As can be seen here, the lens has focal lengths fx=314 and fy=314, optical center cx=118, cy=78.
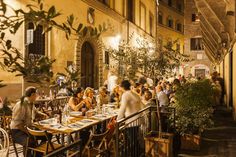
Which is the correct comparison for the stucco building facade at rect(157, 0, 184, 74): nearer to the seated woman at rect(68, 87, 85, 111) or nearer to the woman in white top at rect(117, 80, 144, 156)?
the seated woman at rect(68, 87, 85, 111)

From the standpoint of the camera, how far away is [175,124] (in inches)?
283

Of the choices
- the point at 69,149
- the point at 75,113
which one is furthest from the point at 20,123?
the point at 69,149

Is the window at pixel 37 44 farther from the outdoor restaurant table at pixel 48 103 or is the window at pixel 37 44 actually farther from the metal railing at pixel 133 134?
the metal railing at pixel 133 134

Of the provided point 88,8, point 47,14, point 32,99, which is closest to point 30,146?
point 32,99

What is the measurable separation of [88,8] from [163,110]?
8.66 m

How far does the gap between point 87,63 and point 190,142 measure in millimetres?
9032

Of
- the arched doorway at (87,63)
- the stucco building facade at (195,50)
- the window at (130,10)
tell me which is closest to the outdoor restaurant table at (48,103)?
the arched doorway at (87,63)

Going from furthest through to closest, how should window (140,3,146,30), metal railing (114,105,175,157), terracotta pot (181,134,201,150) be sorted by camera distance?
window (140,3,146,30) < terracotta pot (181,134,201,150) < metal railing (114,105,175,157)

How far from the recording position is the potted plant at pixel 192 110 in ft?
23.0

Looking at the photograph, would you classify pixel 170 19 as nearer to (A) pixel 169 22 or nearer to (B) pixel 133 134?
(A) pixel 169 22

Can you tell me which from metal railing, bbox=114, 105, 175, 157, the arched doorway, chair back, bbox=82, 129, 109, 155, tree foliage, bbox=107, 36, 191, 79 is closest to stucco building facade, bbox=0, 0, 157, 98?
the arched doorway

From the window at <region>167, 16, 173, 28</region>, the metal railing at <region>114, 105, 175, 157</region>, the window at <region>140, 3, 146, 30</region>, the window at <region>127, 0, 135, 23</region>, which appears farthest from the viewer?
the window at <region>167, 16, 173, 28</region>

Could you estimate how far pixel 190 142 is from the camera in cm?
725

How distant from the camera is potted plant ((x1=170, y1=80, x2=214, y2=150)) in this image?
7.00 metres
